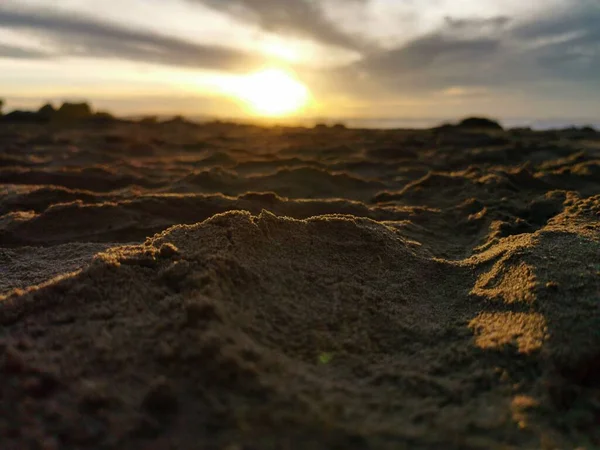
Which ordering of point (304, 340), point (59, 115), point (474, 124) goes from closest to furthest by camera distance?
point (304, 340) < point (474, 124) < point (59, 115)

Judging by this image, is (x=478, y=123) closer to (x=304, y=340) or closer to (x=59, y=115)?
(x=304, y=340)

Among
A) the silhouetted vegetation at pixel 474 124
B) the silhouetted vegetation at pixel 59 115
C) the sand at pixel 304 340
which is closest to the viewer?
the sand at pixel 304 340

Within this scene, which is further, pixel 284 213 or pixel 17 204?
pixel 17 204

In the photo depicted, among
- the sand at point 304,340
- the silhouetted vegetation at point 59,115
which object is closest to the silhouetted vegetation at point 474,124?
the sand at point 304,340

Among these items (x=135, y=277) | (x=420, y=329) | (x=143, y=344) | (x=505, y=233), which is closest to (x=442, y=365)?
(x=420, y=329)

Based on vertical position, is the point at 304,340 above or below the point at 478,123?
below

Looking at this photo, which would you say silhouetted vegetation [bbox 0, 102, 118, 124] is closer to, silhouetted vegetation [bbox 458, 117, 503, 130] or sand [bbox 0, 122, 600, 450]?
silhouetted vegetation [bbox 458, 117, 503, 130]

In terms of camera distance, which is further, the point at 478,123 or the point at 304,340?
the point at 478,123

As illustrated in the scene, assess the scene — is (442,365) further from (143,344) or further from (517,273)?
(143,344)

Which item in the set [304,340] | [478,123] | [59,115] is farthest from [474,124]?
[59,115]

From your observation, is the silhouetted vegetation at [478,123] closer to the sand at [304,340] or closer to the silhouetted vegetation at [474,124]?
the silhouetted vegetation at [474,124]

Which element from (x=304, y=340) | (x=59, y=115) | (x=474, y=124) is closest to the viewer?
(x=304, y=340)
